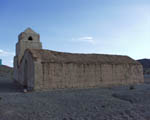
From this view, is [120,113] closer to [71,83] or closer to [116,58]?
[71,83]

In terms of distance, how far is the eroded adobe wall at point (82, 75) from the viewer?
1484 cm

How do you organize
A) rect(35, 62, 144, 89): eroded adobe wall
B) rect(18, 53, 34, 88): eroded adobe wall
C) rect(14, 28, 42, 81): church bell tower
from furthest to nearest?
rect(14, 28, 42, 81): church bell tower < rect(18, 53, 34, 88): eroded adobe wall < rect(35, 62, 144, 89): eroded adobe wall

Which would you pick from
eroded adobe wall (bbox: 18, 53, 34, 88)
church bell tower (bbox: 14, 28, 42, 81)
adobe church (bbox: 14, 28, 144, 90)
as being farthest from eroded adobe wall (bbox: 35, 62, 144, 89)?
church bell tower (bbox: 14, 28, 42, 81)

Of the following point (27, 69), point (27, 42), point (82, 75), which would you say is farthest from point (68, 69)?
point (27, 42)

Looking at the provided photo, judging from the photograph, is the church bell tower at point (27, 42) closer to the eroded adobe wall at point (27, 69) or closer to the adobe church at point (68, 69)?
the adobe church at point (68, 69)

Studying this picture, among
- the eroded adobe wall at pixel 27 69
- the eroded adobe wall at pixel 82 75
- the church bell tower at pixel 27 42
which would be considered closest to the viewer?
the eroded adobe wall at pixel 82 75

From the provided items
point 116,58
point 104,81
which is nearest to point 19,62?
point 104,81

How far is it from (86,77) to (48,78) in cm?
463

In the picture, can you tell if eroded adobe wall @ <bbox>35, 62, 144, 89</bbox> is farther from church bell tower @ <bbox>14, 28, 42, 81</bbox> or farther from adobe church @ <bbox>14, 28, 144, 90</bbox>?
church bell tower @ <bbox>14, 28, 42, 81</bbox>

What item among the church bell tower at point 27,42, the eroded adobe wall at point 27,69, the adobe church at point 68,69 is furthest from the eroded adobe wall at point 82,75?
the church bell tower at point 27,42

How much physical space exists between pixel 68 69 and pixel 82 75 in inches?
73.6

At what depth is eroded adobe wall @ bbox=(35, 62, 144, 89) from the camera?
48.7 ft

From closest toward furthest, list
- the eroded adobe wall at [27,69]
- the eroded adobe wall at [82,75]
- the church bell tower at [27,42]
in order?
the eroded adobe wall at [82,75]
the eroded adobe wall at [27,69]
the church bell tower at [27,42]

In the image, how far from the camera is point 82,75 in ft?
56.1
